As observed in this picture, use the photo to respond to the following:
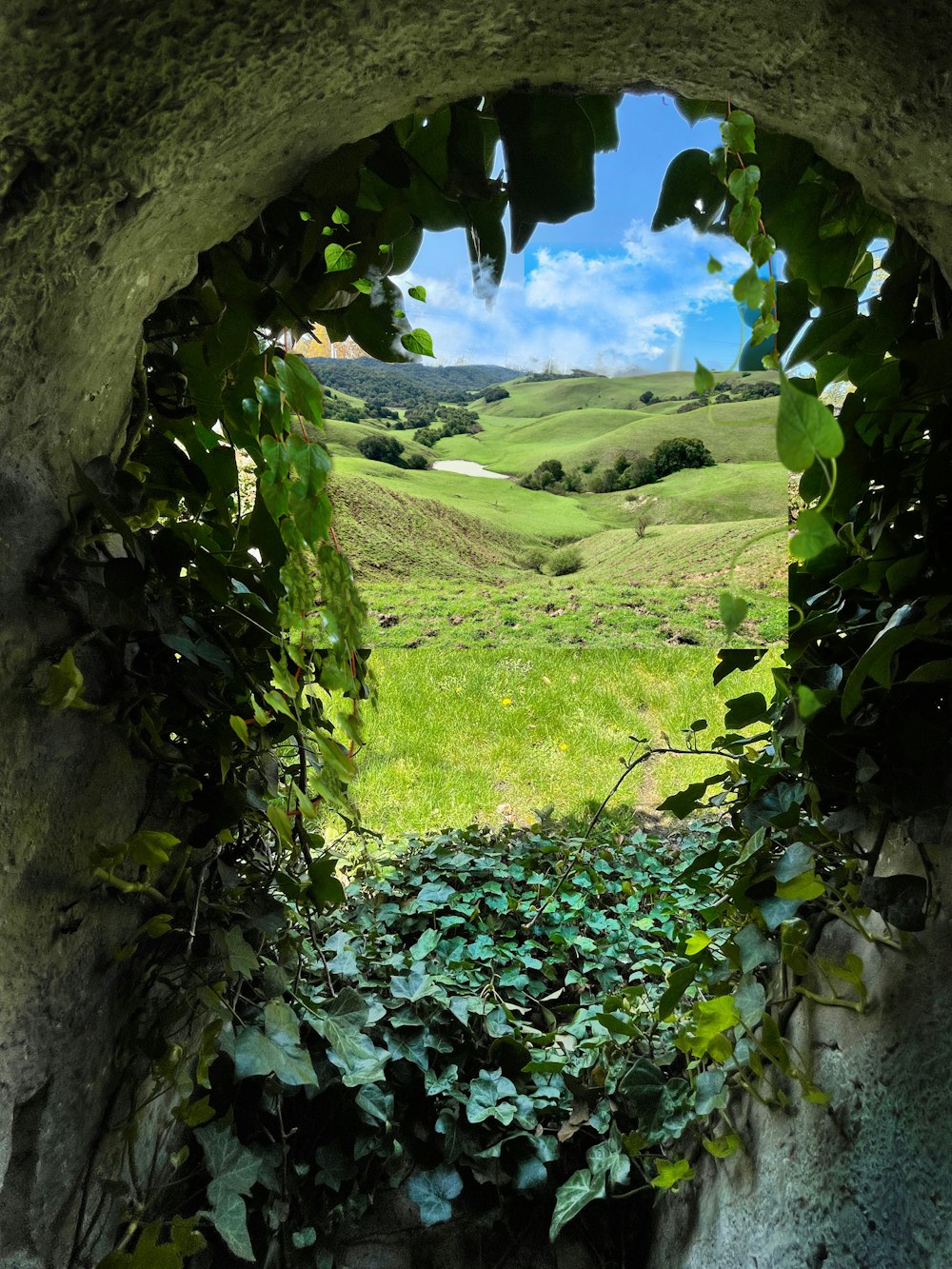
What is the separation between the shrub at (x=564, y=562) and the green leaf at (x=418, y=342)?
2213 millimetres

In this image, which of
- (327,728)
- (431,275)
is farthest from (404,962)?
(431,275)

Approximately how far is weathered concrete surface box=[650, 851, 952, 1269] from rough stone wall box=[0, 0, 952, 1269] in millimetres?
530

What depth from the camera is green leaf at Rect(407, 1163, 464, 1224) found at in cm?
91

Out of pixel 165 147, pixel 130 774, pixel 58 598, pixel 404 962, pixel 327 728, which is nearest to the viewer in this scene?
pixel 165 147

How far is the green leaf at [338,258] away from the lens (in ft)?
2.09

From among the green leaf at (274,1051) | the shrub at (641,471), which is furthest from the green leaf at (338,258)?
the shrub at (641,471)

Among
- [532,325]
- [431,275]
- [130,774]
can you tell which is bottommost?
[130,774]

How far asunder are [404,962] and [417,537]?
1.88 metres

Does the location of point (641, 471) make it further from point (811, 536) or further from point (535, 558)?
point (811, 536)

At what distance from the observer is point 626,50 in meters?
0.48

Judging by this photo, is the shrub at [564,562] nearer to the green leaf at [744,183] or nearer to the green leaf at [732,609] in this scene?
the green leaf at [744,183]

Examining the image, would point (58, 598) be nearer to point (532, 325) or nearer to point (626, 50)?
point (626, 50)

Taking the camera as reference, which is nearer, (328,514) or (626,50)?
(626,50)

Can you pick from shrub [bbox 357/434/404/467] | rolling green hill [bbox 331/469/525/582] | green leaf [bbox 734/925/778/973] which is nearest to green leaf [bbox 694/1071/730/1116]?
green leaf [bbox 734/925/778/973]
